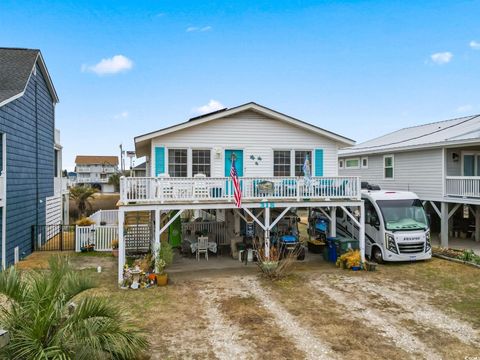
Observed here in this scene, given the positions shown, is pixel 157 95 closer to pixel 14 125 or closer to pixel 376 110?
pixel 14 125

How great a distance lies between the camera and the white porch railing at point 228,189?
1188 centimetres

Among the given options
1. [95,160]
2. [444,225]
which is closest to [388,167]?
[444,225]

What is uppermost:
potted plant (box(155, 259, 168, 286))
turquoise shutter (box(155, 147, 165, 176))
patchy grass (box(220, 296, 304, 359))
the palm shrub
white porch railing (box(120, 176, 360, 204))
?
turquoise shutter (box(155, 147, 165, 176))

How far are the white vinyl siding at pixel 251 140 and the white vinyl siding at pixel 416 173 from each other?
597 centimetres

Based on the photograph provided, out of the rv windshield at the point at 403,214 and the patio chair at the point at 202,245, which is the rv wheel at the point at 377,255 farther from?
the patio chair at the point at 202,245

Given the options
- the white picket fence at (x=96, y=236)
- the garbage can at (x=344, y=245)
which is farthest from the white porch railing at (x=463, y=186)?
the white picket fence at (x=96, y=236)

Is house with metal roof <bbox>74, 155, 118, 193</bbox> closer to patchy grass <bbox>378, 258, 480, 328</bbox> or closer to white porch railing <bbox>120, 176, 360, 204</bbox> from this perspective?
white porch railing <bbox>120, 176, 360, 204</bbox>

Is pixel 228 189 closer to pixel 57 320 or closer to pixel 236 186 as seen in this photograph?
pixel 236 186

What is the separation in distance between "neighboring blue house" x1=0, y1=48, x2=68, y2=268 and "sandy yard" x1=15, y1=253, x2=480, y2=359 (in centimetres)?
488

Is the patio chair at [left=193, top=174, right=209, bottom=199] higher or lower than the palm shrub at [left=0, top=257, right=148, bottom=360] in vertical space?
higher

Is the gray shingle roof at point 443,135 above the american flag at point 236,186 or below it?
above

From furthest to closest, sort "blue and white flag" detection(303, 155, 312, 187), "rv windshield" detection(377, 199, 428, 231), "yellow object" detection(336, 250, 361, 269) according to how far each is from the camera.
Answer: "rv windshield" detection(377, 199, 428, 231) < "blue and white flag" detection(303, 155, 312, 187) < "yellow object" detection(336, 250, 361, 269)

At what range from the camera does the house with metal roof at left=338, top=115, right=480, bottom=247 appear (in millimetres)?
16797

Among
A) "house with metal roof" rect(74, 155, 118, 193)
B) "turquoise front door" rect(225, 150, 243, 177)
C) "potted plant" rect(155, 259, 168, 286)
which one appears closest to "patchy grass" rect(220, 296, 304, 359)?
"potted plant" rect(155, 259, 168, 286)
